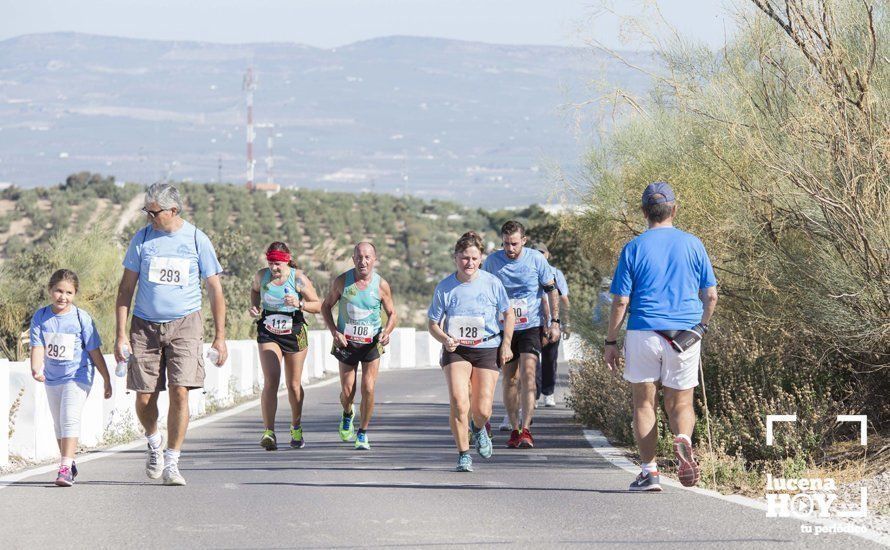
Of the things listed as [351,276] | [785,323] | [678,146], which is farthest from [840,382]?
[351,276]

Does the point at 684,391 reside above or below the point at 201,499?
above

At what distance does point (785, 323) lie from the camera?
485 inches

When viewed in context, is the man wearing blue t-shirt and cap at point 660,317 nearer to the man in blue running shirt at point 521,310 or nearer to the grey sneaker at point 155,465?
the grey sneaker at point 155,465

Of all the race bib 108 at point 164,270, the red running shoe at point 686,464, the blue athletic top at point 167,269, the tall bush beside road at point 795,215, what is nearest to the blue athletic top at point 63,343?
the blue athletic top at point 167,269

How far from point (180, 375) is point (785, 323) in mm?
4670

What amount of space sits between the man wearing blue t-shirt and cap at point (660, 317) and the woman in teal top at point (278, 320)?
13.1 feet

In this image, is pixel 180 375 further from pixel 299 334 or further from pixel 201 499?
pixel 299 334

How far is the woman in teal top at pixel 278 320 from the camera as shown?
13.4 meters

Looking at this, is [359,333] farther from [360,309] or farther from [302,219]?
[302,219]

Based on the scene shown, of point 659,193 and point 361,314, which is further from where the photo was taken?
point 361,314

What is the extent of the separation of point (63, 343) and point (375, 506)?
264 cm

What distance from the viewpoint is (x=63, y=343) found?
36.0 ft

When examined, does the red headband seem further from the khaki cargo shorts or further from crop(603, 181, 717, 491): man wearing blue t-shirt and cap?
crop(603, 181, 717, 491): man wearing blue t-shirt and cap

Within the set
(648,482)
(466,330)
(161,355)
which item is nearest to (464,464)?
(466,330)
